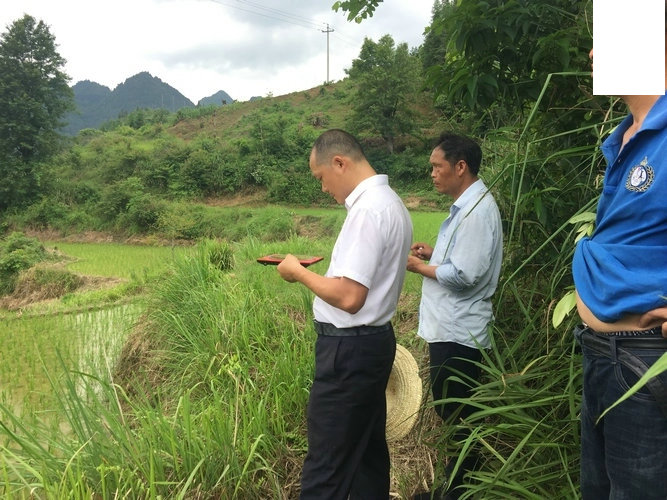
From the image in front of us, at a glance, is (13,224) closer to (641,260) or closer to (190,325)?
(190,325)

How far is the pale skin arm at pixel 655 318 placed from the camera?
78 cm

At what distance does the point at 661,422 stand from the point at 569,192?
105 cm

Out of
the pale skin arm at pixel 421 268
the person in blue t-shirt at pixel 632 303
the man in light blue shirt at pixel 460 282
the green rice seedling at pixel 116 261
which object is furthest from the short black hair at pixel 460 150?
the green rice seedling at pixel 116 261

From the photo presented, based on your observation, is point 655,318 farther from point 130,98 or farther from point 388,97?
point 130,98

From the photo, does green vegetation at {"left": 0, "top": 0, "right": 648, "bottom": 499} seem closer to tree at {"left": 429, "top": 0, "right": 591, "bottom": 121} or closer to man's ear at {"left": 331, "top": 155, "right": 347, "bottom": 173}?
tree at {"left": 429, "top": 0, "right": 591, "bottom": 121}

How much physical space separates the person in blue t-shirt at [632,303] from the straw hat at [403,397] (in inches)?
39.4

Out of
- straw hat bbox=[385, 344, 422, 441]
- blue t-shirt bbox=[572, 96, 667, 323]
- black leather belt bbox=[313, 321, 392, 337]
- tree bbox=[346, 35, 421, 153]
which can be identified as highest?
tree bbox=[346, 35, 421, 153]

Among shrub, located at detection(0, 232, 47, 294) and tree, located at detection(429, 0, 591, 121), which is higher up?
tree, located at detection(429, 0, 591, 121)

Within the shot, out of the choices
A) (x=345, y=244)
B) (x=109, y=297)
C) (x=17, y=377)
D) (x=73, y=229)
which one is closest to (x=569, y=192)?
(x=345, y=244)

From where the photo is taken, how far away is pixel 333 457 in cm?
136

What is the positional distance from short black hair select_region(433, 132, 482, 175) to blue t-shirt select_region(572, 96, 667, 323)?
0.83 m

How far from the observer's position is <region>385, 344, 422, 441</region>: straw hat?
189 cm

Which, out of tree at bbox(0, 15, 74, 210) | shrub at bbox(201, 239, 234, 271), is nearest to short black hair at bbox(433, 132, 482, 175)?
shrub at bbox(201, 239, 234, 271)

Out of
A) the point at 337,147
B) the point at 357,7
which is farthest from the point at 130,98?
the point at 337,147
